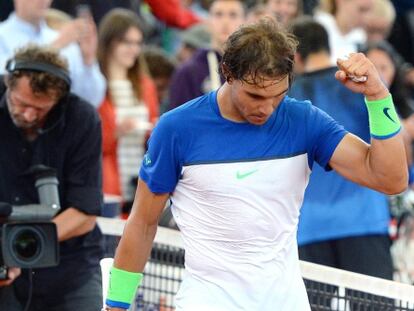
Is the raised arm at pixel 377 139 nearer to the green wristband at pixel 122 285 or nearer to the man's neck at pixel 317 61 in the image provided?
the green wristband at pixel 122 285

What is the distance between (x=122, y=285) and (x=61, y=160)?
4.55 ft

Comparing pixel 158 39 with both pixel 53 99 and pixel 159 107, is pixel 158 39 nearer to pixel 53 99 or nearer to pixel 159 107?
pixel 159 107

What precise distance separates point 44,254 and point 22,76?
2.91 feet

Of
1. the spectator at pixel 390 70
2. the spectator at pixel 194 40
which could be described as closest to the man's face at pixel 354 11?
the spectator at pixel 390 70

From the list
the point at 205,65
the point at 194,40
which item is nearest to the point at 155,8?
the point at 194,40

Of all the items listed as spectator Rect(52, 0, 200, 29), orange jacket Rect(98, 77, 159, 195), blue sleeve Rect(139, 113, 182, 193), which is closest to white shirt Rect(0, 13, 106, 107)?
orange jacket Rect(98, 77, 159, 195)

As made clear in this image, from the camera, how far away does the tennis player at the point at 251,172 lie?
445 centimetres

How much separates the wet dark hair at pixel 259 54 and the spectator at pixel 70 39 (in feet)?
14.4

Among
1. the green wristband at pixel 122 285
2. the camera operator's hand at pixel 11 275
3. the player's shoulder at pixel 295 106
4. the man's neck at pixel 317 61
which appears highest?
the man's neck at pixel 317 61

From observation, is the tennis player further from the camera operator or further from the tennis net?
the camera operator

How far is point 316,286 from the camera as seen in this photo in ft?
19.2

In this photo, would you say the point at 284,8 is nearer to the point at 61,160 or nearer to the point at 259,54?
the point at 61,160

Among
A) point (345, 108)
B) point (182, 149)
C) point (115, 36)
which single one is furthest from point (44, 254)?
point (115, 36)

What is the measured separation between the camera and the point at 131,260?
15.5 feet
